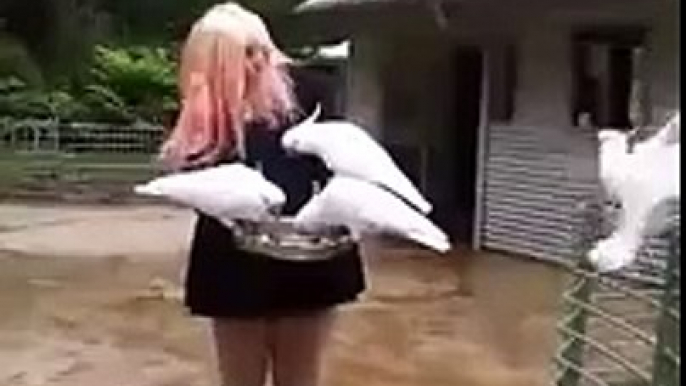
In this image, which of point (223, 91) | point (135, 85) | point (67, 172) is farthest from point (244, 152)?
point (135, 85)

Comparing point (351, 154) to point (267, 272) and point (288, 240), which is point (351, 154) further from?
point (267, 272)

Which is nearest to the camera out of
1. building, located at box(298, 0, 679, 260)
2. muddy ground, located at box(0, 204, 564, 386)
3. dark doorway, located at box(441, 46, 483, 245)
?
muddy ground, located at box(0, 204, 564, 386)

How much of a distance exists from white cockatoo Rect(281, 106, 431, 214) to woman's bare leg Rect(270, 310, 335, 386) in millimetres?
531

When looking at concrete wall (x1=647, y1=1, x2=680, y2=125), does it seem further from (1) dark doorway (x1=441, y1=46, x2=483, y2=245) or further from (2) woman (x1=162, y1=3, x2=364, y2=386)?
(2) woman (x1=162, y1=3, x2=364, y2=386)

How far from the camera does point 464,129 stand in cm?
1881

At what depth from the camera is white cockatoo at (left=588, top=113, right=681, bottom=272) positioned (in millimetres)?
3422

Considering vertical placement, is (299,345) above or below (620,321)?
below

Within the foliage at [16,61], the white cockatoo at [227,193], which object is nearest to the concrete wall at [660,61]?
the foliage at [16,61]

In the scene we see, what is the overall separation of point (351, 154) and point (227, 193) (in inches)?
13.4

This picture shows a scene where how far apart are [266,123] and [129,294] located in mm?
8765

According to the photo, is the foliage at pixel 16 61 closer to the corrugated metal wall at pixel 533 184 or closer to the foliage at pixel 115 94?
the foliage at pixel 115 94

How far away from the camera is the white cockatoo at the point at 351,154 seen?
4.23m

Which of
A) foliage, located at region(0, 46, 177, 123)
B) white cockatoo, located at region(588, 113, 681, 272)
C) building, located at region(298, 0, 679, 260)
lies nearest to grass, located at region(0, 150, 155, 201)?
foliage, located at region(0, 46, 177, 123)

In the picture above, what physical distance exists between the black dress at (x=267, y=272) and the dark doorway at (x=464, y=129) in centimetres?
1332
